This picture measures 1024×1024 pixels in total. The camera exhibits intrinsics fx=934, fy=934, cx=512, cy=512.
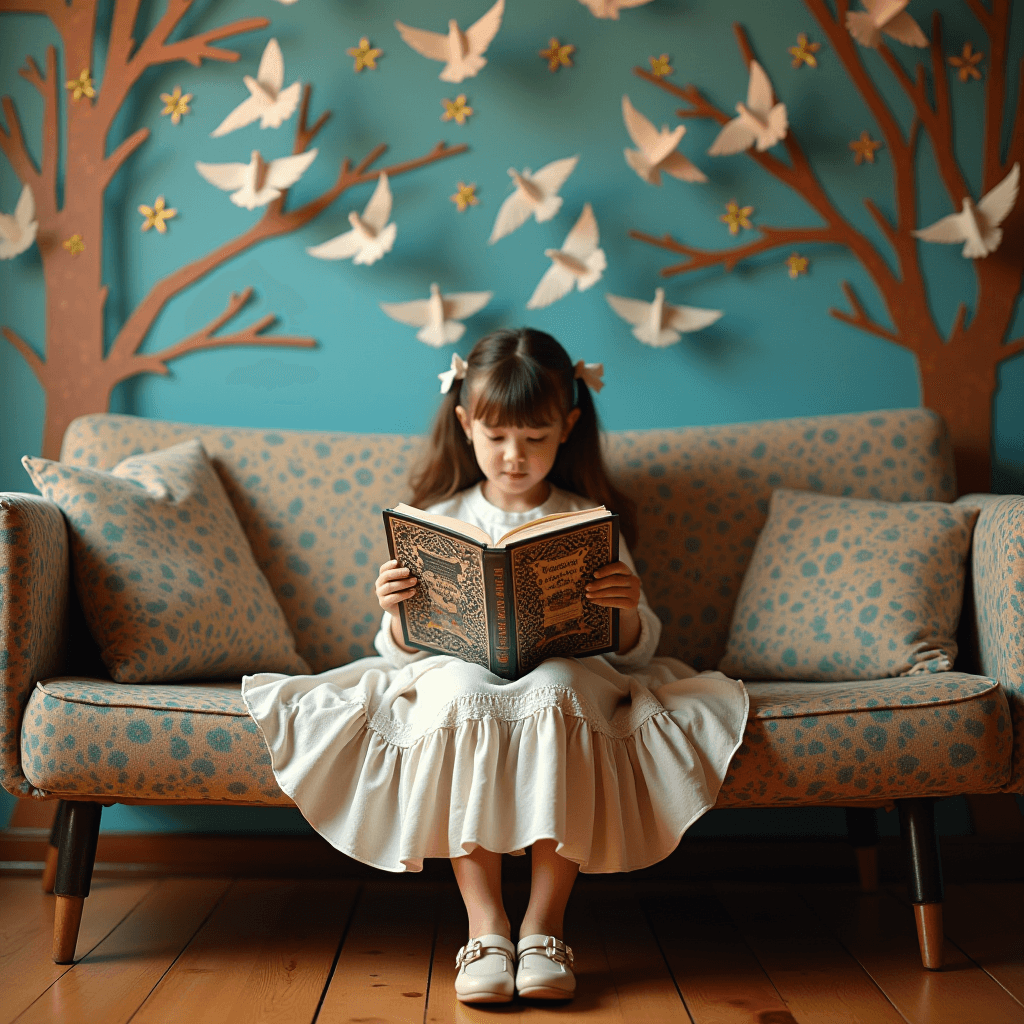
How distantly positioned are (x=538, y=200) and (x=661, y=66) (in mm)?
395

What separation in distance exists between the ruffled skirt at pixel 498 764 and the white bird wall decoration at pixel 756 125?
1186 millimetres

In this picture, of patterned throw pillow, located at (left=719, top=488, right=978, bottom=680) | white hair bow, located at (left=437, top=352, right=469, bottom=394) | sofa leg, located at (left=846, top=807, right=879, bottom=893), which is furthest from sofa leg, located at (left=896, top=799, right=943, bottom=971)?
white hair bow, located at (left=437, top=352, right=469, bottom=394)

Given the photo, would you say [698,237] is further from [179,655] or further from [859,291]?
[179,655]

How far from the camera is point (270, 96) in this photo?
1893 mm

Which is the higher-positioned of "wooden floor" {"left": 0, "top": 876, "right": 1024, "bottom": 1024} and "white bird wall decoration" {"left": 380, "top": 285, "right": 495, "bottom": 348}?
"white bird wall decoration" {"left": 380, "top": 285, "right": 495, "bottom": 348}

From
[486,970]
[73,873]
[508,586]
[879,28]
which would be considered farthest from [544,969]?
[879,28]

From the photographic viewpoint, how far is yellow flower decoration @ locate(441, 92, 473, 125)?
195 centimetres

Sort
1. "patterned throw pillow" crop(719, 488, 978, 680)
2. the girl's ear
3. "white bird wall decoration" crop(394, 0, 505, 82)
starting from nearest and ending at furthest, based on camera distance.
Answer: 1. "patterned throw pillow" crop(719, 488, 978, 680)
2. the girl's ear
3. "white bird wall decoration" crop(394, 0, 505, 82)

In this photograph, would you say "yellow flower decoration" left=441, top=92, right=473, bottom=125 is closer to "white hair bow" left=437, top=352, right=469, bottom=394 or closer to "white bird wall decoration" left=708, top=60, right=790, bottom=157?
"white bird wall decoration" left=708, top=60, right=790, bottom=157

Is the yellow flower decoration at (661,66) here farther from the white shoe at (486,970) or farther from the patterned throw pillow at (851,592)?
the white shoe at (486,970)

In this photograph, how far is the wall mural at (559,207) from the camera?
192 centimetres

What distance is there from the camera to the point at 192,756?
1.24m

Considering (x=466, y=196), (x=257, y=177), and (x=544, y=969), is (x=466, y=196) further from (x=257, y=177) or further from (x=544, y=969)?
(x=544, y=969)

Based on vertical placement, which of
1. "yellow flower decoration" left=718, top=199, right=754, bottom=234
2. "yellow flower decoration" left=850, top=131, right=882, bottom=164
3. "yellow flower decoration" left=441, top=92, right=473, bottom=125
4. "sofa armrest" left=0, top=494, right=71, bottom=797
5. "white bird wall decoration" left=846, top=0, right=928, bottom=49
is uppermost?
"white bird wall decoration" left=846, top=0, right=928, bottom=49
